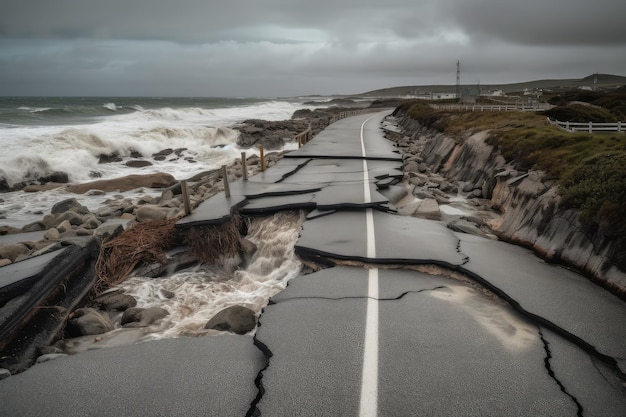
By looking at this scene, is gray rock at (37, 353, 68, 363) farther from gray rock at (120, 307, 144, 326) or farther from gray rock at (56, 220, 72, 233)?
gray rock at (56, 220, 72, 233)

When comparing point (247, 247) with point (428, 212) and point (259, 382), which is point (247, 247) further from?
point (259, 382)

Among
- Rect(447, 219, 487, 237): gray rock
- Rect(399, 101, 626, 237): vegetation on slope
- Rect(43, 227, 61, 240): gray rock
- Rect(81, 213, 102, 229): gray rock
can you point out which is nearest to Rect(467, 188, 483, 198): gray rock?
Rect(399, 101, 626, 237): vegetation on slope

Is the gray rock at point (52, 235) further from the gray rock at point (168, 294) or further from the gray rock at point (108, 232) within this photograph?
the gray rock at point (168, 294)

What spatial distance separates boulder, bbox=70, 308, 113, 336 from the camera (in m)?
5.17

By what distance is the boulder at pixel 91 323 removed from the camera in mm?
5172

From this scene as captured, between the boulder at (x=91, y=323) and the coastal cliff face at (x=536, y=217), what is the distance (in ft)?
22.3

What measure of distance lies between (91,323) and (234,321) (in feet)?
6.55

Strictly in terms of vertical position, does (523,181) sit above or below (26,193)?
above

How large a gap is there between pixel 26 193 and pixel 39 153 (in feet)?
18.7

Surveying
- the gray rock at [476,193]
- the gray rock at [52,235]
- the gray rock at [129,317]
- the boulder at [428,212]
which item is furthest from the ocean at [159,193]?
the gray rock at [476,193]

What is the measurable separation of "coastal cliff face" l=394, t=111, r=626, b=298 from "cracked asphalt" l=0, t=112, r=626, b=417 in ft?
1.17

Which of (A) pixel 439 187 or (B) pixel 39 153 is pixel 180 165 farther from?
(A) pixel 439 187

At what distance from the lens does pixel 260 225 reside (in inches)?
348

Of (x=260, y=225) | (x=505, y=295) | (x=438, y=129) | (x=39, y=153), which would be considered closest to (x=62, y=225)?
(x=260, y=225)
